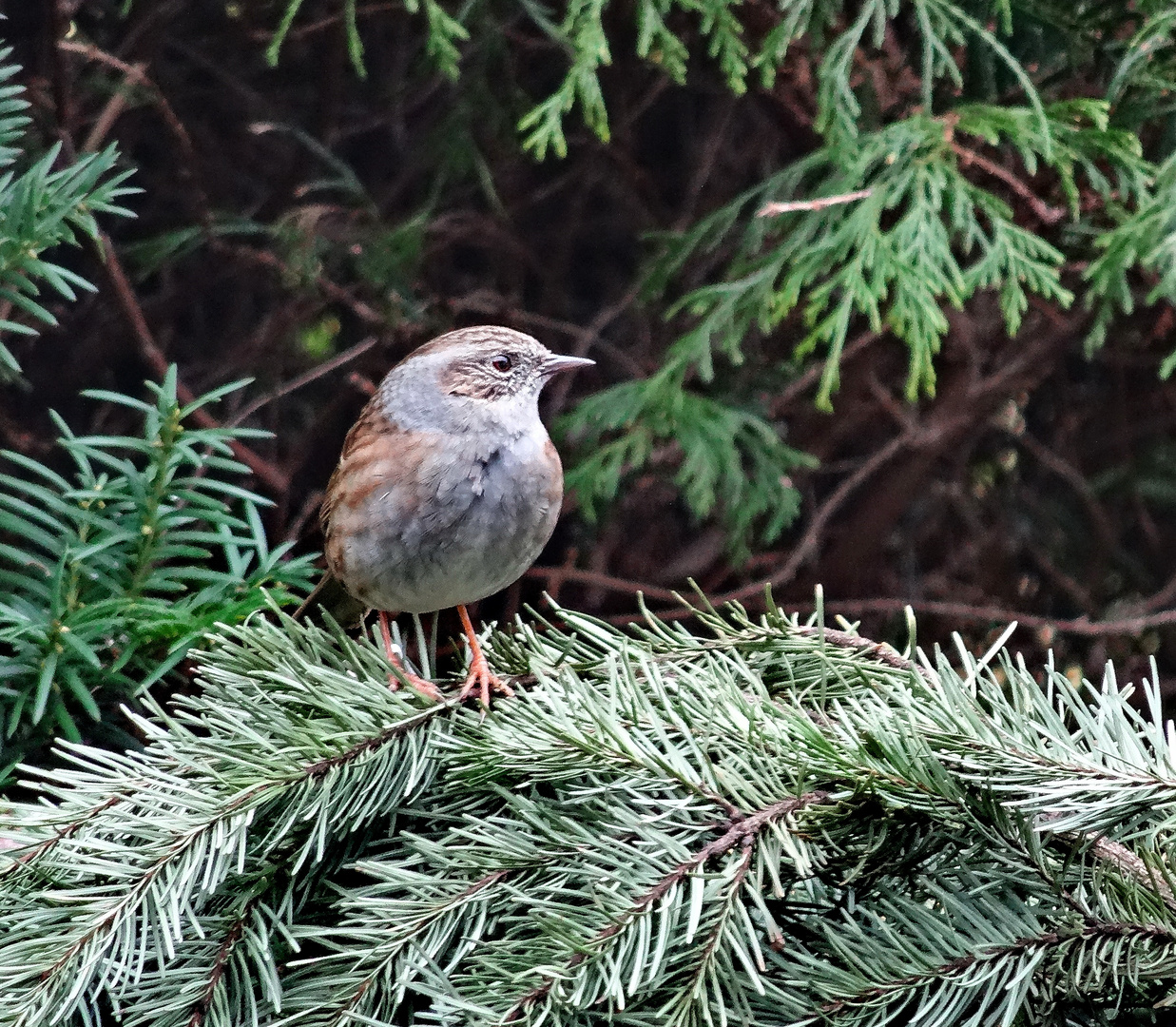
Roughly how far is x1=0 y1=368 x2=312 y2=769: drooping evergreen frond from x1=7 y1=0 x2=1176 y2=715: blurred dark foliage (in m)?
1.30

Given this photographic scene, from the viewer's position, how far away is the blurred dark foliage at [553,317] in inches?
130

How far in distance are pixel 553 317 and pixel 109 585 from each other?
2166mm

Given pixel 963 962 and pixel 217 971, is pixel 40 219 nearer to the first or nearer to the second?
pixel 217 971

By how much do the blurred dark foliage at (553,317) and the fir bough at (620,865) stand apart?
1.84 meters

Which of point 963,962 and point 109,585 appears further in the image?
point 109,585

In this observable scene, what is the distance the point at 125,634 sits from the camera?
68.1 inches

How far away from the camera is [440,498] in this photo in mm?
2033

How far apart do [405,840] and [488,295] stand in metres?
2.39

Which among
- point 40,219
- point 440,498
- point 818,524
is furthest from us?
point 818,524

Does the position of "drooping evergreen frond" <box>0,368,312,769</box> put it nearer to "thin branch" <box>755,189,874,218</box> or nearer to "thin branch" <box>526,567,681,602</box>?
"thin branch" <box>755,189,874,218</box>

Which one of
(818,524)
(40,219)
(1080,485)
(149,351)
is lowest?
(1080,485)

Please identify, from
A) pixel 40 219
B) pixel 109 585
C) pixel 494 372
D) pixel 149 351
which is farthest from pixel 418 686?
pixel 149 351

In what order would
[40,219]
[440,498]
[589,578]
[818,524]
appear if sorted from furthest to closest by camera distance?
[818,524] → [589,578] → [440,498] → [40,219]

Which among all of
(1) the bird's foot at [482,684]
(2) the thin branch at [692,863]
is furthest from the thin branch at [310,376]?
(2) the thin branch at [692,863]
